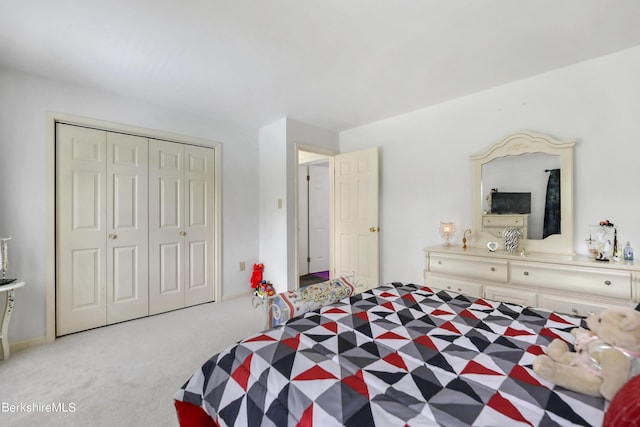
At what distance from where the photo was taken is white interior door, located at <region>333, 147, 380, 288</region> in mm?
3619

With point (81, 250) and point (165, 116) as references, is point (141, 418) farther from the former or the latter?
point (165, 116)

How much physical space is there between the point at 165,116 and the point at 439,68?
9.60ft

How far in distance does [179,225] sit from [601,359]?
361 centimetres

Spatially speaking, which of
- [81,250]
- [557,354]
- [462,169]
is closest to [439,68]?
[462,169]

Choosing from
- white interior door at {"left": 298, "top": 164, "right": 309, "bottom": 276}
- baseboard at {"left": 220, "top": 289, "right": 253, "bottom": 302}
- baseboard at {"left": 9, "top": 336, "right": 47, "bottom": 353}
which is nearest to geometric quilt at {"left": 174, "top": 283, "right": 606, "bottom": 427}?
baseboard at {"left": 9, "top": 336, "right": 47, "bottom": 353}

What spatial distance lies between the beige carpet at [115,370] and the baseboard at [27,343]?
6 cm

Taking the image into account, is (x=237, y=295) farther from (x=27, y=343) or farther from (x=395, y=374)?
(x=395, y=374)

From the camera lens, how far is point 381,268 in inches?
145

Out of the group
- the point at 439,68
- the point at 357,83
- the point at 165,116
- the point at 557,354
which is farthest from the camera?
the point at 165,116

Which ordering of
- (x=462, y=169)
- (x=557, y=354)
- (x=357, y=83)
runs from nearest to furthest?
(x=557, y=354), (x=357, y=83), (x=462, y=169)

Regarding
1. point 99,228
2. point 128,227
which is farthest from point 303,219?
point 99,228

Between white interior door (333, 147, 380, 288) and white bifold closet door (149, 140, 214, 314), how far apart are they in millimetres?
1733

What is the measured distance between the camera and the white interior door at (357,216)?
3619 mm

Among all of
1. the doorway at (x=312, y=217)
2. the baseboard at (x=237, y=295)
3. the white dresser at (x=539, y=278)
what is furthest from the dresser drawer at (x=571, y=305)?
the doorway at (x=312, y=217)
